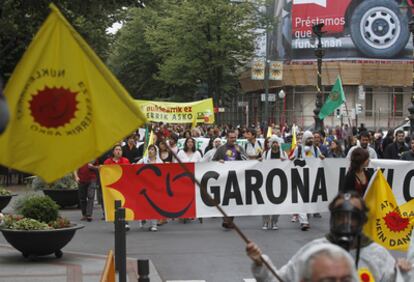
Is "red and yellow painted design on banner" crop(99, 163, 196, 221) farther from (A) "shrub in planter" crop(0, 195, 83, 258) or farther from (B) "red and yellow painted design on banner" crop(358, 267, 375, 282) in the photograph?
(B) "red and yellow painted design on banner" crop(358, 267, 375, 282)

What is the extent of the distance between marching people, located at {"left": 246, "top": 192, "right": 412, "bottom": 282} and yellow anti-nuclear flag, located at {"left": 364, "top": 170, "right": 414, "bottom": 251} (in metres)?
4.47

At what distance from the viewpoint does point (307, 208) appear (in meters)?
13.5

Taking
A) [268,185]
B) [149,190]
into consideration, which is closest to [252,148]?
[268,185]

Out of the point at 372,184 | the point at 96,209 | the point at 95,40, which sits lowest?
the point at 96,209

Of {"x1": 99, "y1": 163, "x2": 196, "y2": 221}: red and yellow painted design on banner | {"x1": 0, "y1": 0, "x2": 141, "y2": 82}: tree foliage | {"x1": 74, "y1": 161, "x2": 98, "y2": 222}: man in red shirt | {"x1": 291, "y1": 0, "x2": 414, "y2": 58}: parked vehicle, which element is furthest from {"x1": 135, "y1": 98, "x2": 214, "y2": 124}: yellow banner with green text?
{"x1": 291, "y1": 0, "x2": 414, "y2": 58}: parked vehicle

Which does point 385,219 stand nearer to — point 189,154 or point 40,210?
point 40,210

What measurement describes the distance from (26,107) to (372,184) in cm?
498

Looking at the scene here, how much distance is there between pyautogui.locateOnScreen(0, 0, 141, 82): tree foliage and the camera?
2212 cm

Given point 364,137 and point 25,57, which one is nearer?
point 25,57

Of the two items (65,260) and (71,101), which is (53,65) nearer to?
(71,101)

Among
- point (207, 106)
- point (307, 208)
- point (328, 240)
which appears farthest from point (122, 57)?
point (328, 240)

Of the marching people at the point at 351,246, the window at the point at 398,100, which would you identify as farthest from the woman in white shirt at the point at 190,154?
the window at the point at 398,100

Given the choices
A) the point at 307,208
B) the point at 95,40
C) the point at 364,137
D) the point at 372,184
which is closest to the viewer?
the point at 372,184

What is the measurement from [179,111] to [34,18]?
9.67 meters
